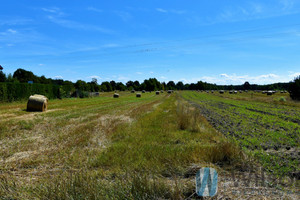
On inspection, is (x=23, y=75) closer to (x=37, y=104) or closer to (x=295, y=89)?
(x=37, y=104)

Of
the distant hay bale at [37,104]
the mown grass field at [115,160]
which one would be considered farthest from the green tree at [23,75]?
the mown grass field at [115,160]

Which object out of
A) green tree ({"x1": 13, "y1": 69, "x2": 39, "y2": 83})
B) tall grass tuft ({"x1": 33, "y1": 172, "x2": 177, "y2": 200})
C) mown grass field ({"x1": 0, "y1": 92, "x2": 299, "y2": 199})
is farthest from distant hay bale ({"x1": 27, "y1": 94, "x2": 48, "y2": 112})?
green tree ({"x1": 13, "y1": 69, "x2": 39, "y2": 83})

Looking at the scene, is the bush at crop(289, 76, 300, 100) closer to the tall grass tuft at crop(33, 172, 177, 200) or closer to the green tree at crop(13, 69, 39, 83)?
the tall grass tuft at crop(33, 172, 177, 200)

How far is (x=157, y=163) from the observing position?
5.58 metres

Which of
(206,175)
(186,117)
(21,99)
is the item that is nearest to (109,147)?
(206,175)

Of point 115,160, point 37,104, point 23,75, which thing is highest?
point 23,75

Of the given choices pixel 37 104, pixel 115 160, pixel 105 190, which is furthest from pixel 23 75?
pixel 105 190

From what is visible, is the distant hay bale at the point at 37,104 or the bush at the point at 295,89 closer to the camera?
the distant hay bale at the point at 37,104

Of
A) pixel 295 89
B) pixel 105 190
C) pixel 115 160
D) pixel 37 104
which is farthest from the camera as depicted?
pixel 295 89

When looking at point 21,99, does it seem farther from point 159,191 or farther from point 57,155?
point 159,191

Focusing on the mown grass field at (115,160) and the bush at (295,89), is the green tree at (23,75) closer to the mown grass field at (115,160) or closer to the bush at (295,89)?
the mown grass field at (115,160)

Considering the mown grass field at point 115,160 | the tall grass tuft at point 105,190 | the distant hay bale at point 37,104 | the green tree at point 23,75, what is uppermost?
the green tree at point 23,75

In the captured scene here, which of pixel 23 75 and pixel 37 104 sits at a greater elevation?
pixel 23 75

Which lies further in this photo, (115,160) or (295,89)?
(295,89)
